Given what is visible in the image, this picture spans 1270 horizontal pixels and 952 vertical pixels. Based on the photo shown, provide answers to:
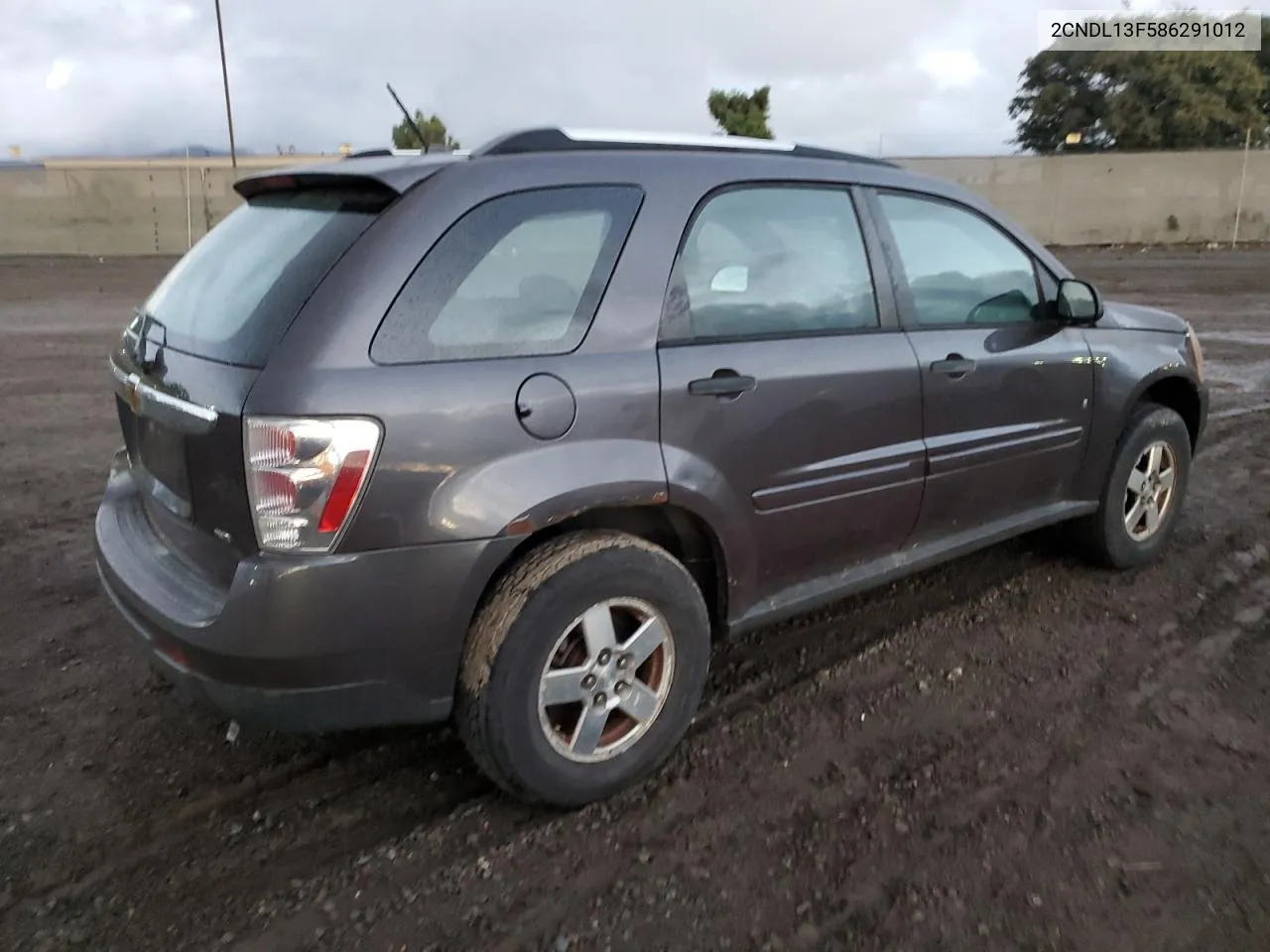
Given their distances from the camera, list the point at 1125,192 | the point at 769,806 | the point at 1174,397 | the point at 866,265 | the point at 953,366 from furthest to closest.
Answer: the point at 1125,192, the point at 1174,397, the point at 953,366, the point at 866,265, the point at 769,806

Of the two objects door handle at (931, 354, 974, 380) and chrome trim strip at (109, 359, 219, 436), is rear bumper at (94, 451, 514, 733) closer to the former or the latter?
chrome trim strip at (109, 359, 219, 436)

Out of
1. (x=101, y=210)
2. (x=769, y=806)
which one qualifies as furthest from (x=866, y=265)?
(x=101, y=210)

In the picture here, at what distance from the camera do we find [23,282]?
749 inches

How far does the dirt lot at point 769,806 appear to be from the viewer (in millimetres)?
2482

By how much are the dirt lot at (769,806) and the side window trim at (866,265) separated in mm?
1240

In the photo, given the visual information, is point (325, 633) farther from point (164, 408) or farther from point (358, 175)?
point (358, 175)

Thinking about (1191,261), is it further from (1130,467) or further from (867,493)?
(867,493)

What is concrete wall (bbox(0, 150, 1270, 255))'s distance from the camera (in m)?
25.6

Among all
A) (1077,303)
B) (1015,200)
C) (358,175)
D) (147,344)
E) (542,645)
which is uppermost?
(1015,200)

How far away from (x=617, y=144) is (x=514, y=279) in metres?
0.64

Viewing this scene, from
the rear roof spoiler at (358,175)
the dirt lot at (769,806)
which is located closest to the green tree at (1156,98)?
the dirt lot at (769,806)

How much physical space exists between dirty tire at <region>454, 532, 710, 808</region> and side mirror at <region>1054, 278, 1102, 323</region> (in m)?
2.10

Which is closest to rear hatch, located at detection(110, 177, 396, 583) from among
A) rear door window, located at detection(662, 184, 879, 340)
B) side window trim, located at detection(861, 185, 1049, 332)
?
rear door window, located at detection(662, 184, 879, 340)

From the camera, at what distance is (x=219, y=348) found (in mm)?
2664
